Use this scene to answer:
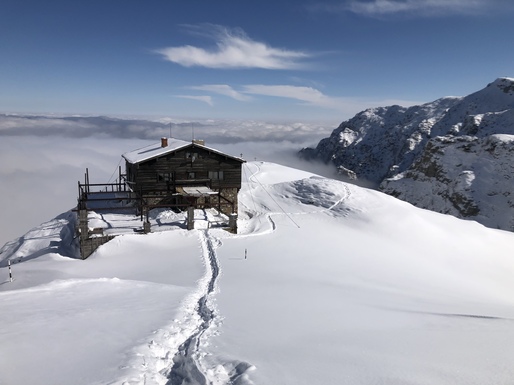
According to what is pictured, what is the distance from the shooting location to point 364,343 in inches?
348

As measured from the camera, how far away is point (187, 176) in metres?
34.9

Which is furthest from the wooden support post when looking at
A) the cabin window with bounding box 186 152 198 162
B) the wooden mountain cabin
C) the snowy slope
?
the cabin window with bounding box 186 152 198 162

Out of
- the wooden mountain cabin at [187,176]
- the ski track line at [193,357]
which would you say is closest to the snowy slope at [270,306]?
the ski track line at [193,357]

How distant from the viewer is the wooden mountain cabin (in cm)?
3344

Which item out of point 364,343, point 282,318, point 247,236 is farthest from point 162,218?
point 364,343

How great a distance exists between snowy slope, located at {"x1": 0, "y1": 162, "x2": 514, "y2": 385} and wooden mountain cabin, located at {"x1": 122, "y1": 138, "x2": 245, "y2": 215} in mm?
3350

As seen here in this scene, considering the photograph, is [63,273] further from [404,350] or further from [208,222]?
[404,350]

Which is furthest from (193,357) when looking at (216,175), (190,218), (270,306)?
(216,175)

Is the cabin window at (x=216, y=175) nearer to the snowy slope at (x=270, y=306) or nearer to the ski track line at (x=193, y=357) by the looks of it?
the snowy slope at (x=270, y=306)

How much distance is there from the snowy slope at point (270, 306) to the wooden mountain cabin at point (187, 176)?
3.35 meters

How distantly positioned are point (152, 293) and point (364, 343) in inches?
346

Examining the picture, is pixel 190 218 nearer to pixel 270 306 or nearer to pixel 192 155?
pixel 192 155

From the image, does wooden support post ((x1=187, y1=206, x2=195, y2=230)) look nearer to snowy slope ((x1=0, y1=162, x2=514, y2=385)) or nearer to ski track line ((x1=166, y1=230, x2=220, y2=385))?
snowy slope ((x1=0, y1=162, x2=514, y2=385))

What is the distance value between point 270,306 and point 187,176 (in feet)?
77.4
